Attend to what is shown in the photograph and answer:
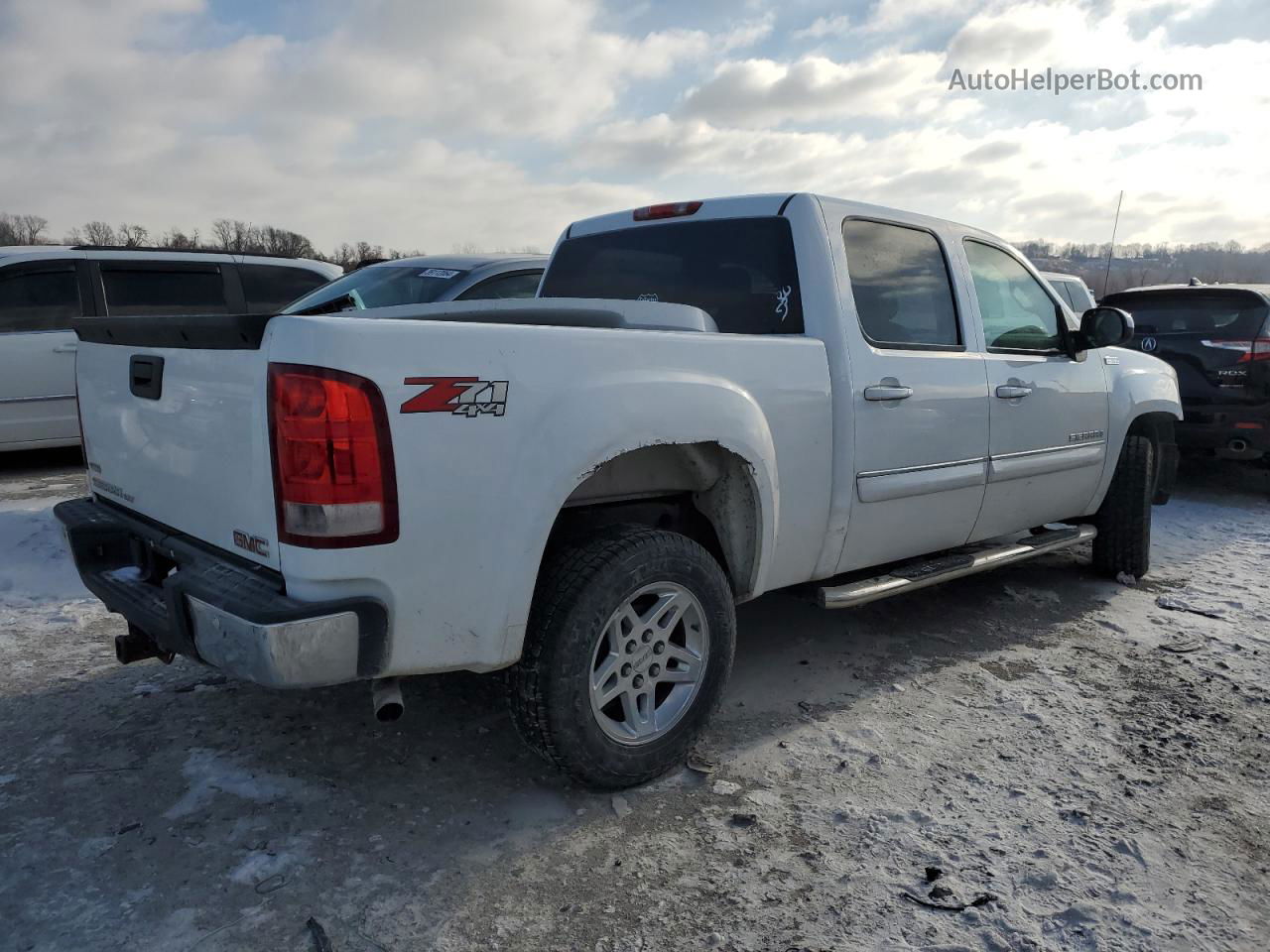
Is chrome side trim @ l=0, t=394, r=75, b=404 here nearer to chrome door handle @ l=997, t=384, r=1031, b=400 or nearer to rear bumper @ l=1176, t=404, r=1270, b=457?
chrome door handle @ l=997, t=384, r=1031, b=400

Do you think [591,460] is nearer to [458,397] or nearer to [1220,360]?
[458,397]

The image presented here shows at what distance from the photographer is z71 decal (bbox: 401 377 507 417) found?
2.20 metres

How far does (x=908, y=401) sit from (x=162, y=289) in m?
6.90

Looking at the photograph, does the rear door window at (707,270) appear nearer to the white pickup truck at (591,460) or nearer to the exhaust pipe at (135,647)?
the white pickup truck at (591,460)

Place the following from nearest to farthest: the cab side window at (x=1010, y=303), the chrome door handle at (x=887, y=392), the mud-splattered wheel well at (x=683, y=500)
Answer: the mud-splattered wheel well at (x=683, y=500) → the chrome door handle at (x=887, y=392) → the cab side window at (x=1010, y=303)

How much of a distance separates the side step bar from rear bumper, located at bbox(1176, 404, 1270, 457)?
136 inches

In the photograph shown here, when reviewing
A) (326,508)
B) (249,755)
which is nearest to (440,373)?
(326,508)

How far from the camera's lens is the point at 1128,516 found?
5082 millimetres

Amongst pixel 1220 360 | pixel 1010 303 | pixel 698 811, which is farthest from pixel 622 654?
pixel 1220 360

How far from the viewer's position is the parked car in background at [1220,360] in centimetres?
728

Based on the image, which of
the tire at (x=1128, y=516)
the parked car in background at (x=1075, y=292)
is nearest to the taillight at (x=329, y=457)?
the tire at (x=1128, y=516)

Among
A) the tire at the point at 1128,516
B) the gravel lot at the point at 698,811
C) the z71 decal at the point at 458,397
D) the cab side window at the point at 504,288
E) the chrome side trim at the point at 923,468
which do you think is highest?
the cab side window at the point at 504,288

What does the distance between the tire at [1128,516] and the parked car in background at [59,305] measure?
23.2 ft

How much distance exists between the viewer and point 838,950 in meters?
2.13
